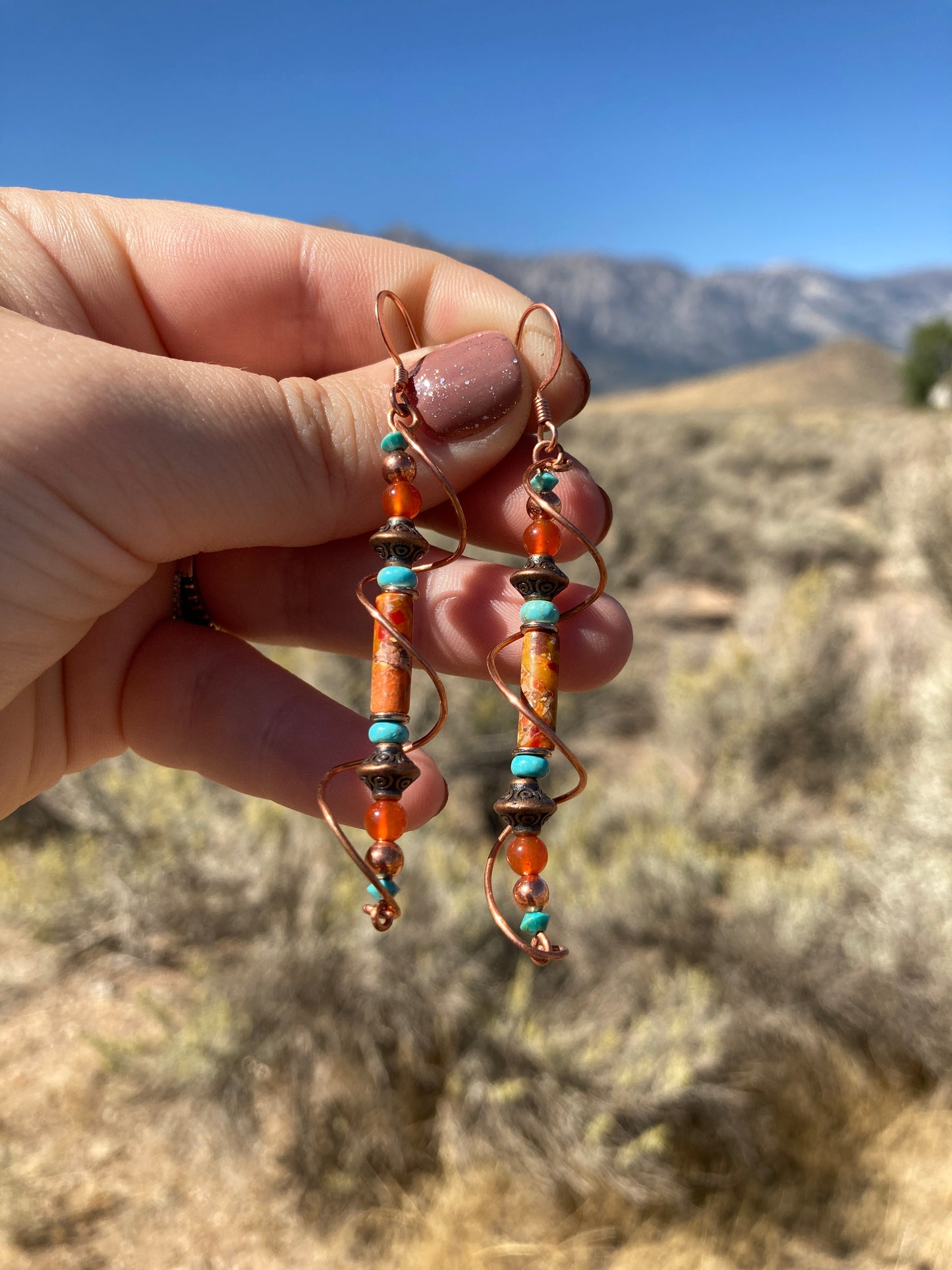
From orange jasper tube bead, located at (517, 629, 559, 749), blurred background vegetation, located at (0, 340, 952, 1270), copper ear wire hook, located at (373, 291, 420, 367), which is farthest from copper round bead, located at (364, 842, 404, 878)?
blurred background vegetation, located at (0, 340, 952, 1270)

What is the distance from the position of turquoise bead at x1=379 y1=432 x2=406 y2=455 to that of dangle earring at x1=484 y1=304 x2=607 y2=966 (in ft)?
0.74

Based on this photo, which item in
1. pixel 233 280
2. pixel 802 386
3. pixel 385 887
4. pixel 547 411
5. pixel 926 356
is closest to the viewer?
pixel 385 887

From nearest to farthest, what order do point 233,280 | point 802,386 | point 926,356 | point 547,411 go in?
point 547,411, point 233,280, point 926,356, point 802,386

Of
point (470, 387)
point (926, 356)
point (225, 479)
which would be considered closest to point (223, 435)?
point (225, 479)

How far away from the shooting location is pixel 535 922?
1.33 metres

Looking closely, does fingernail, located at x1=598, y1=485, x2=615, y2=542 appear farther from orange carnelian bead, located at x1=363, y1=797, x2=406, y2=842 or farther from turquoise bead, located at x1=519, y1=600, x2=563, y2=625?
orange carnelian bead, located at x1=363, y1=797, x2=406, y2=842

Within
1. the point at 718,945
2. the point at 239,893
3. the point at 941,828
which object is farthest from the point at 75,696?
the point at 941,828

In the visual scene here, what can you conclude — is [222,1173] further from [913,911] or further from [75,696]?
[913,911]

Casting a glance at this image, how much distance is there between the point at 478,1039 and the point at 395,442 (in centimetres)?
206

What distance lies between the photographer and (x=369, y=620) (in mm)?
1793

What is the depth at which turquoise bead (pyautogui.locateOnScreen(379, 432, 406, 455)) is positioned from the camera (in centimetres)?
143

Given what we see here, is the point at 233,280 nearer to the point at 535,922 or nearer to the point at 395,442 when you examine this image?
the point at 395,442

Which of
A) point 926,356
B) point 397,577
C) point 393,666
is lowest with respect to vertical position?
point 393,666

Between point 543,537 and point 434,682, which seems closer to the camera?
point 434,682
